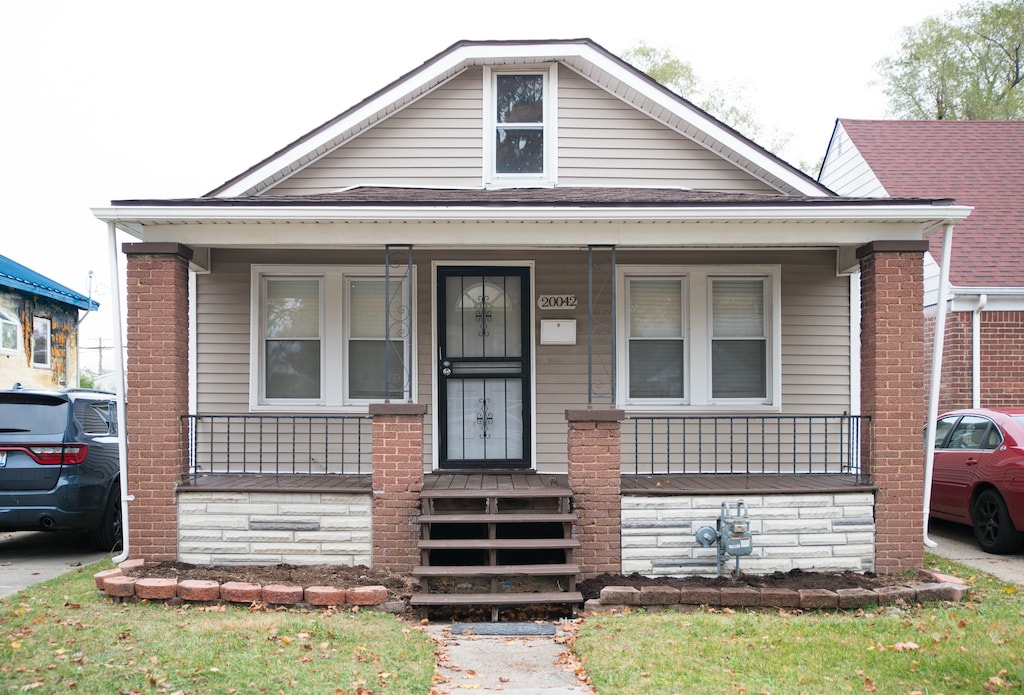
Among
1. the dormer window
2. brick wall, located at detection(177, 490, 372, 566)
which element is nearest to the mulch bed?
brick wall, located at detection(177, 490, 372, 566)

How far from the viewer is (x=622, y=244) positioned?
24.8 feet

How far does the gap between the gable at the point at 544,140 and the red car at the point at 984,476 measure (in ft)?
10.8

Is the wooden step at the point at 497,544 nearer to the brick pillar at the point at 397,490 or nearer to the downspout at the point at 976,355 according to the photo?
the brick pillar at the point at 397,490

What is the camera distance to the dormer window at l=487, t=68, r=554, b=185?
9352 mm

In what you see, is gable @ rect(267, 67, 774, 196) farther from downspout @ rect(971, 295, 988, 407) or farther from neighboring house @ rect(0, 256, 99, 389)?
neighboring house @ rect(0, 256, 99, 389)

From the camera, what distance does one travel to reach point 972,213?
1331 centimetres

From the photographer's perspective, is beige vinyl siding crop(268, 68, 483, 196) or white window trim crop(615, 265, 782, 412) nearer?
white window trim crop(615, 265, 782, 412)

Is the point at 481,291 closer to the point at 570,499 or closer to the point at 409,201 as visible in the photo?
the point at 409,201

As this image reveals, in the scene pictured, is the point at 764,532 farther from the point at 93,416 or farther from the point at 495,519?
the point at 93,416

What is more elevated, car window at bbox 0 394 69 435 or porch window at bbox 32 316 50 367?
porch window at bbox 32 316 50 367

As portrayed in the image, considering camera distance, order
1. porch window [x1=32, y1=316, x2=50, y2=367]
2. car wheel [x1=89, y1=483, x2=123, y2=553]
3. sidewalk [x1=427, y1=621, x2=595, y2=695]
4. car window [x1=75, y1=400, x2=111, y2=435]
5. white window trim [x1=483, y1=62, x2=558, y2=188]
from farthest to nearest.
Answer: porch window [x1=32, y1=316, x2=50, y2=367]
white window trim [x1=483, y1=62, x2=558, y2=188]
car wheel [x1=89, y1=483, x2=123, y2=553]
car window [x1=75, y1=400, x2=111, y2=435]
sidewalk [x1=427, y1=621, x2=595, y2=695]

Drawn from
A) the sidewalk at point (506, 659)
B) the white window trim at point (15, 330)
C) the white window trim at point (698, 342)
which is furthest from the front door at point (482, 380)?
the white window trim at point (15, 330)

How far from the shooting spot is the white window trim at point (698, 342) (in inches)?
354

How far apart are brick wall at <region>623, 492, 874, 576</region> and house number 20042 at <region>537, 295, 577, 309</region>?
2.46m
